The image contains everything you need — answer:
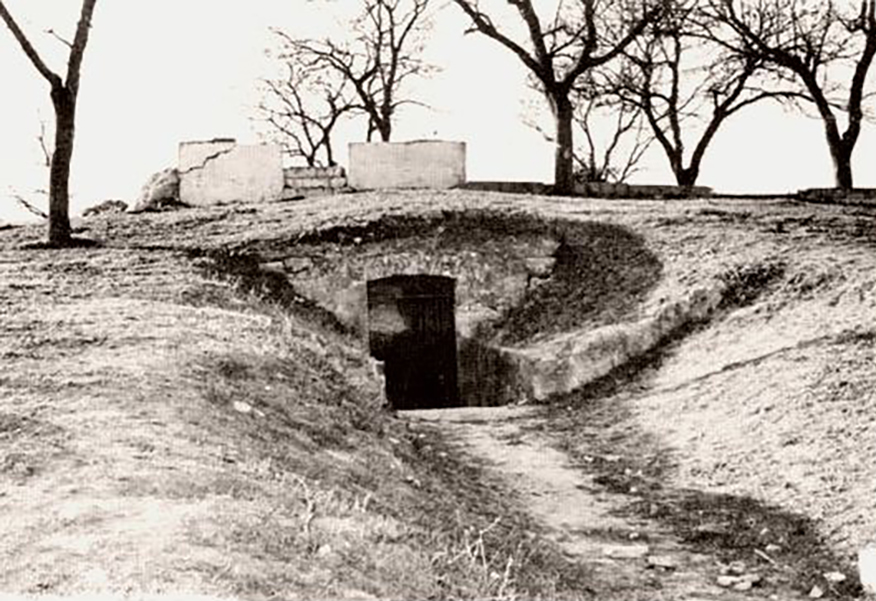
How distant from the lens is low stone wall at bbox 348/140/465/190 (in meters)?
22.6

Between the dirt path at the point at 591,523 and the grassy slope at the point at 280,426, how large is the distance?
14.6 inches

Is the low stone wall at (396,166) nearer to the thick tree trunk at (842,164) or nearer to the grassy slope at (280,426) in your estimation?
the grassy slope at (280,426)

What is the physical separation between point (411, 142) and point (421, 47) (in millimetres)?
16802

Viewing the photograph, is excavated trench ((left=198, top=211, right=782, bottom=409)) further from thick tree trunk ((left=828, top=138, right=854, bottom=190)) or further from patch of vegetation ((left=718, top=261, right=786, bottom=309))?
thick tree trunk ((left=828, top=138, right=854, bottom=190))

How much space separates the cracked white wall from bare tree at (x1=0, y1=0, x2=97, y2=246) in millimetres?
4917

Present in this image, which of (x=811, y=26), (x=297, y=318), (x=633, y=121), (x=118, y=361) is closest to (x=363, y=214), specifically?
(x=297, y=318)

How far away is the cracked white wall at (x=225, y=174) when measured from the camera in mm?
22156

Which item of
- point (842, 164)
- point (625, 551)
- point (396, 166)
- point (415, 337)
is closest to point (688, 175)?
point (842, 164)

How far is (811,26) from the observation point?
2928 centimetres

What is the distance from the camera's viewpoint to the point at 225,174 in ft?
72.8

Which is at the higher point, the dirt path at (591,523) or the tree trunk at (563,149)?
the tree trunk at (563,149)

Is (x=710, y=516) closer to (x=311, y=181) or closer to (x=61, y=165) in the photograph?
(x=61, y=165)

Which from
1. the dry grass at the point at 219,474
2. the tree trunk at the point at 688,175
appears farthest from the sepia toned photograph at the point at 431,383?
the tree trunk at the point at 688,175

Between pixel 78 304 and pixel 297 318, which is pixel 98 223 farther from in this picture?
pixel 78 304
